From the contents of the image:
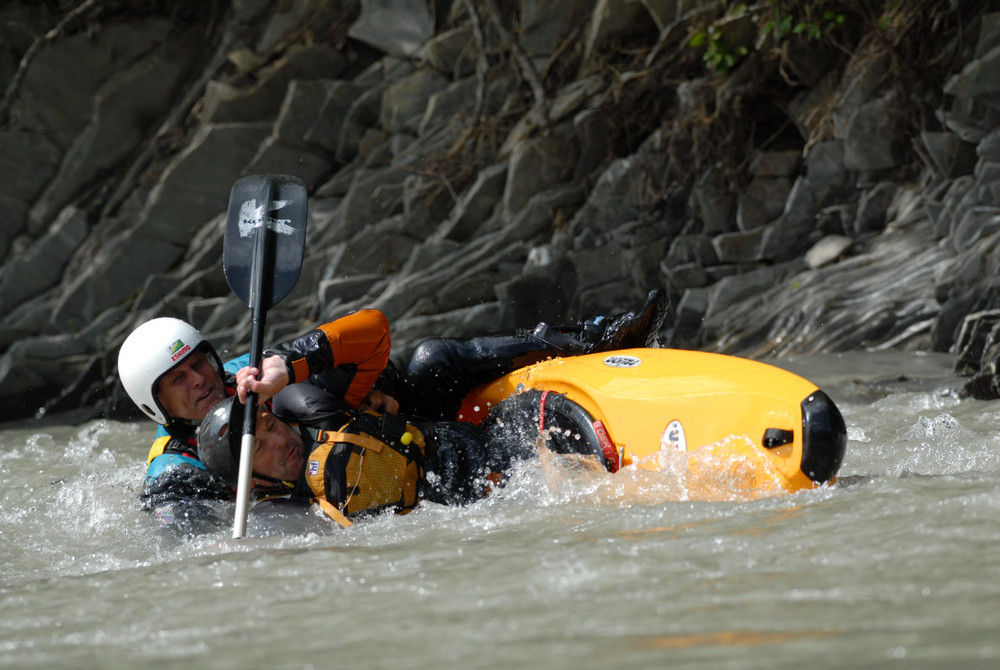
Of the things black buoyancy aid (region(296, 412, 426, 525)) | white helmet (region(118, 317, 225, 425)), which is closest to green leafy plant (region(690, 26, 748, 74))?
white helmet (region(118, 317, 225, 425))

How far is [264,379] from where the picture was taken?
2.95 m

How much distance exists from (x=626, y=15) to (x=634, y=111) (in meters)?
0.93

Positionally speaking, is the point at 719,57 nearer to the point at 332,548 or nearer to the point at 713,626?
the point at 332,548

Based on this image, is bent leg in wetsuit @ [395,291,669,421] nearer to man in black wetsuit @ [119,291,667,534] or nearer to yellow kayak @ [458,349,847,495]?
man in black wetsuit @ [119,291,667,534]

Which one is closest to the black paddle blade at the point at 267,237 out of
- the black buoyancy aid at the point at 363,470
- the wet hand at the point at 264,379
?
the wet hand at the point at 264,379

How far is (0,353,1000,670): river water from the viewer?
1.61 m

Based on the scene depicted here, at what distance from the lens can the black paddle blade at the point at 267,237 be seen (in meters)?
3.56

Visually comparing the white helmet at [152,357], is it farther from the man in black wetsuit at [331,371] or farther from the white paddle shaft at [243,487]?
the white paddle shaft at [243,487]

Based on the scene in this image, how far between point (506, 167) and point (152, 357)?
4.92 meters

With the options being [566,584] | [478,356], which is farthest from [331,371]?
[566,584]

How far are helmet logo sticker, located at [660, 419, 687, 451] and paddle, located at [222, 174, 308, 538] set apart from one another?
1.44 m

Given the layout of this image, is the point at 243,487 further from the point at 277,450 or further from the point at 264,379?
the point at 264,379

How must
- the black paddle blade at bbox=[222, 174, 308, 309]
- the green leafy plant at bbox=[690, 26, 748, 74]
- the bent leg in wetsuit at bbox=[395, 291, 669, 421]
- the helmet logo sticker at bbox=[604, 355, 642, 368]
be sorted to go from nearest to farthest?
the helmet logo sticker at bbox=[604, 355, 642, 368], the bent leg in wetsuit at bbox=[395, 291, 669, 421], the black paddle blade at bbox=[222, 174, 308, 309], the green leafy plant at bbox=[690, 26, 748, 74]

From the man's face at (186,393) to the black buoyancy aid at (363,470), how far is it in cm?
59
